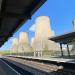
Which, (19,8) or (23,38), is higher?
(23,38)

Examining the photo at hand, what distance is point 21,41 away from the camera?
145 m

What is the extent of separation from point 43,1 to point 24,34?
142m

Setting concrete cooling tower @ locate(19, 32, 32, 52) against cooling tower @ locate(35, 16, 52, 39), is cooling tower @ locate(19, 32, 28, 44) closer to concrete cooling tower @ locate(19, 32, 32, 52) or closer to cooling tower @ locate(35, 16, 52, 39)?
concrete cooling tower @ locate(19, 32, 32, 52)

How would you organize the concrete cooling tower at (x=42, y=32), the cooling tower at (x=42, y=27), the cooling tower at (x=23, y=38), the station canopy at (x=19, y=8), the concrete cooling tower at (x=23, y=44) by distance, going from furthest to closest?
1. the cooling tower at (x=23, y=38)
2. the concrete cooling tower at (x=23, y=44)
3. the cooling tower at (x=42, y=27)
4. the concrete cooling tower at (x=42, y=32)
5. the station canopy at (x=19, y=8)

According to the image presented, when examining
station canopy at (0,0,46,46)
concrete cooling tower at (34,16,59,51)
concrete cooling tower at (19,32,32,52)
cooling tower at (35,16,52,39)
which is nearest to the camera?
station canopy at (0,0,46,46)

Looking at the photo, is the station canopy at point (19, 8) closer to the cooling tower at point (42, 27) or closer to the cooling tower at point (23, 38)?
the cooling tower at point (42, 27)

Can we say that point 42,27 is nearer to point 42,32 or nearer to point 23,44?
point 42,32

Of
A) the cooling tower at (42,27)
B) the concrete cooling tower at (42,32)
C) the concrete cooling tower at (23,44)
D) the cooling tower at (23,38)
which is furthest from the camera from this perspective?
the cooling tower at (23,38)

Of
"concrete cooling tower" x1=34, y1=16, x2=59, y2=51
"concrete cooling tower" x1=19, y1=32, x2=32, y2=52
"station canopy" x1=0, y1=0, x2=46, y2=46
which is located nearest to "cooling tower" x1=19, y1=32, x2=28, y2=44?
"concrete cooling tower" x1=19, y1=32, x2=32, y2=52

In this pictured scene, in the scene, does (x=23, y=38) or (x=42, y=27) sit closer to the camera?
(x=42, y=27)

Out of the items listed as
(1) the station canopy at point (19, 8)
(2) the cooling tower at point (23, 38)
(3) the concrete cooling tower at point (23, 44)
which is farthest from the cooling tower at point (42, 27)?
(1) the station canopy at point (19, 8)

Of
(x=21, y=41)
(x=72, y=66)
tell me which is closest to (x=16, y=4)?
(x=72, y=66)

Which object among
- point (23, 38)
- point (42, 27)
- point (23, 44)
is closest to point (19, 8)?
point (42, 27)

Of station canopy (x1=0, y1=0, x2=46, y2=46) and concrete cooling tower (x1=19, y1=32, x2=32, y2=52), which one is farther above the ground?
concrete cooling tower (x1=19, y1=32, x2=32, y2=52)
